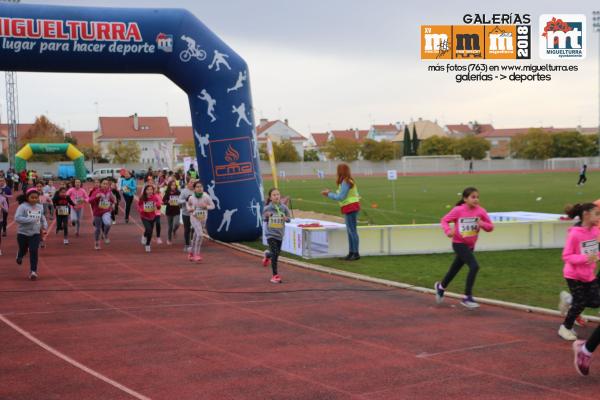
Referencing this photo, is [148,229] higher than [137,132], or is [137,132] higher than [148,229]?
[137,132]

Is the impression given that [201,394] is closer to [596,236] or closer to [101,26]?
[596,236]

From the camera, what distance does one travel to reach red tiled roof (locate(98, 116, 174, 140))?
377ft

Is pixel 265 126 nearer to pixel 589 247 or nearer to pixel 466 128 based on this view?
pixel 466 128

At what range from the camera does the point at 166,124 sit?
119 m

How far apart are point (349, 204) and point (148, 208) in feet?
18.1

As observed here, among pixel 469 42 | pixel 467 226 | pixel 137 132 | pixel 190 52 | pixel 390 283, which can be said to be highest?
pixel 137 132

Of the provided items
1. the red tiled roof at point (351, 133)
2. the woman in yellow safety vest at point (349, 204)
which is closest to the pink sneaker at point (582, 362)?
the woman in yellow safety vest at point (349, 204)

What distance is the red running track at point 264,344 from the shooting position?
20.3 ft

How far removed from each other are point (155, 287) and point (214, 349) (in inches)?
173

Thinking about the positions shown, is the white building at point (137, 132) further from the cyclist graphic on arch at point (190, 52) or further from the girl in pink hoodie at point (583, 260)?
the girl in pink hoodie at point (583, 260)

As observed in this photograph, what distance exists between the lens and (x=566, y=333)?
25.6 feet

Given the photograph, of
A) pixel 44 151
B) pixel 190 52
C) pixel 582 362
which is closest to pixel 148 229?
pixel 190 52

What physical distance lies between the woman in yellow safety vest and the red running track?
80.5 inches

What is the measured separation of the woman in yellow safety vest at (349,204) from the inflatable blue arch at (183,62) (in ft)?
12.0
